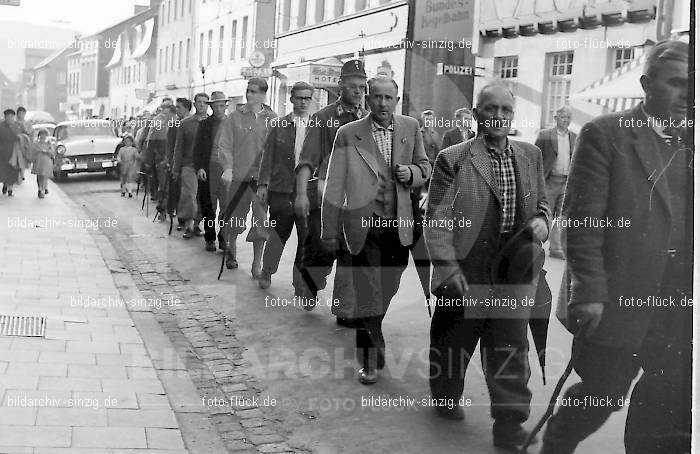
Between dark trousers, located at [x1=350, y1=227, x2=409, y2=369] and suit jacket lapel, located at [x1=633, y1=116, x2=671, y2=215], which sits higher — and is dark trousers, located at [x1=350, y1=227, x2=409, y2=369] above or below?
below

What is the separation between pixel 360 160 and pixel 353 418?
169 cm

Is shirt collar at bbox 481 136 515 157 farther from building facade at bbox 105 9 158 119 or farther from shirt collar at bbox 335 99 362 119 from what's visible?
building facade at bbox 105 9 158 119

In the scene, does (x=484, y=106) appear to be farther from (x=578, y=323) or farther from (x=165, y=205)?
(x=165, y=205)

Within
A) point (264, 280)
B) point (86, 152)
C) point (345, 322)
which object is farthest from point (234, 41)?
point (86, 152)

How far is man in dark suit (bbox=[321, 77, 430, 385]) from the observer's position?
6.34 m

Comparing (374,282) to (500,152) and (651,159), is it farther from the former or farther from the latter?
(651,159)

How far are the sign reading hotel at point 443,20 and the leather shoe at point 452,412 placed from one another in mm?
16273

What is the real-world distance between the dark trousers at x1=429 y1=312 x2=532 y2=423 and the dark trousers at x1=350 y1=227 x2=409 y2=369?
0.76 m

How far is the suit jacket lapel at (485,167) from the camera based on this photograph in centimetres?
500

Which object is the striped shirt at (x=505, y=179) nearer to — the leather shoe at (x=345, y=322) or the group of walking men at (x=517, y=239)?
the group of walking men at (x=517, y=239)

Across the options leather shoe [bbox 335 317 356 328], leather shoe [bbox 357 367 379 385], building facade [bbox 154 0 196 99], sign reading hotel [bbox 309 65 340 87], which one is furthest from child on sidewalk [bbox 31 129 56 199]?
leather shoe [bbox 357 367 379 385]

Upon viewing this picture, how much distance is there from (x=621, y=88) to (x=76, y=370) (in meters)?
3.65

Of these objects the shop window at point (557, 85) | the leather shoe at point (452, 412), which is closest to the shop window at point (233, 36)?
the shop window at point (557, 85)

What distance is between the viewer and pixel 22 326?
7.14 meters
